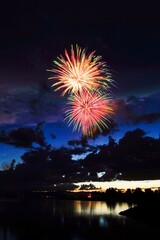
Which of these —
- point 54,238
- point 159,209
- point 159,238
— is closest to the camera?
point 159,238

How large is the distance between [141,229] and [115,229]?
410 inches

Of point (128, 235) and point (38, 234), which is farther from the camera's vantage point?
point (38, 234)

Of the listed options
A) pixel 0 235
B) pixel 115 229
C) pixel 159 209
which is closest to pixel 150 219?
pixel 159 209

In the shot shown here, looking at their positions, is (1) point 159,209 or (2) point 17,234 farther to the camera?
(1) point 159,209

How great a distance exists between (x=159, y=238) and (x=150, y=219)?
183 ft

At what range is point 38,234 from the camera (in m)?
113

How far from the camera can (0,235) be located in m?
116

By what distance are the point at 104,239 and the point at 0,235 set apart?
41128 millimetres

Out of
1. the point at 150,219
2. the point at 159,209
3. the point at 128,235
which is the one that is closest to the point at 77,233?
the point at 128,235

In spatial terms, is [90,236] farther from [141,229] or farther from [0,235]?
[0,235]

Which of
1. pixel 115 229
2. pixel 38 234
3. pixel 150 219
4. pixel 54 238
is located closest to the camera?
pixel 54 238

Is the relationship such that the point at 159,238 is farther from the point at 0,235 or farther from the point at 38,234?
the point at 0,235

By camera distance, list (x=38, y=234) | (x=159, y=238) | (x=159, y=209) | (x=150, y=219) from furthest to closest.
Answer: (x=159, y=209) → (x=150, y=219) → (x=38, y=234) → (x=159, y=238)

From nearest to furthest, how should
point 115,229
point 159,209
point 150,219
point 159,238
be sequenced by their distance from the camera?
point 159,238
point 115,229
point 150,219
point 159,209
